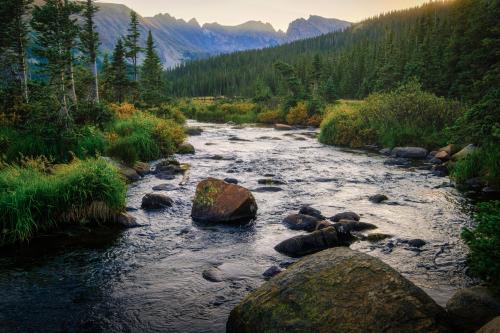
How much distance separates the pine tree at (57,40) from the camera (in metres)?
18.2

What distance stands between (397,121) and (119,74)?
27.1 meters

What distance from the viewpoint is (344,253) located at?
7082mm

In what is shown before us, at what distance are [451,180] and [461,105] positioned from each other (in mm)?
15387

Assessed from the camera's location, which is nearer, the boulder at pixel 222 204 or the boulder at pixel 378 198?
the boulder at pixel 222 204

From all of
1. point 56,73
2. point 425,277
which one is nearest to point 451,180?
point 425,277

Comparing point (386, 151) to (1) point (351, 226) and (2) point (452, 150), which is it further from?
(1) point (351, 226)

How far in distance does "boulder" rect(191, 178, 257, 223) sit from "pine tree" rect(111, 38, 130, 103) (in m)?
28.3

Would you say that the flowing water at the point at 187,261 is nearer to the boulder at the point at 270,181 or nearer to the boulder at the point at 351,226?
the boulder at the point at 351,226

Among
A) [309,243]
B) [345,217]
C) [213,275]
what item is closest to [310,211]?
[345,217]

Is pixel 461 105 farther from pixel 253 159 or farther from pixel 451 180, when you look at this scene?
pixel 253 159

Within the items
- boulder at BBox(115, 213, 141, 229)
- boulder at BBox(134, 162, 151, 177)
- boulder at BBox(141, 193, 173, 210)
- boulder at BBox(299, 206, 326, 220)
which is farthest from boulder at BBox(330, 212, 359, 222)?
boulder at BBox(134, 162, 151, 177)

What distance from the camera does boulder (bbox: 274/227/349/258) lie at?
1073 cm

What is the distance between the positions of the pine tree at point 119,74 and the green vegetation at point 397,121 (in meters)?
20.6

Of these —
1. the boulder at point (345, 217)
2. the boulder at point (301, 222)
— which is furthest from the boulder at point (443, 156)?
the boulder at point (301, 222)
